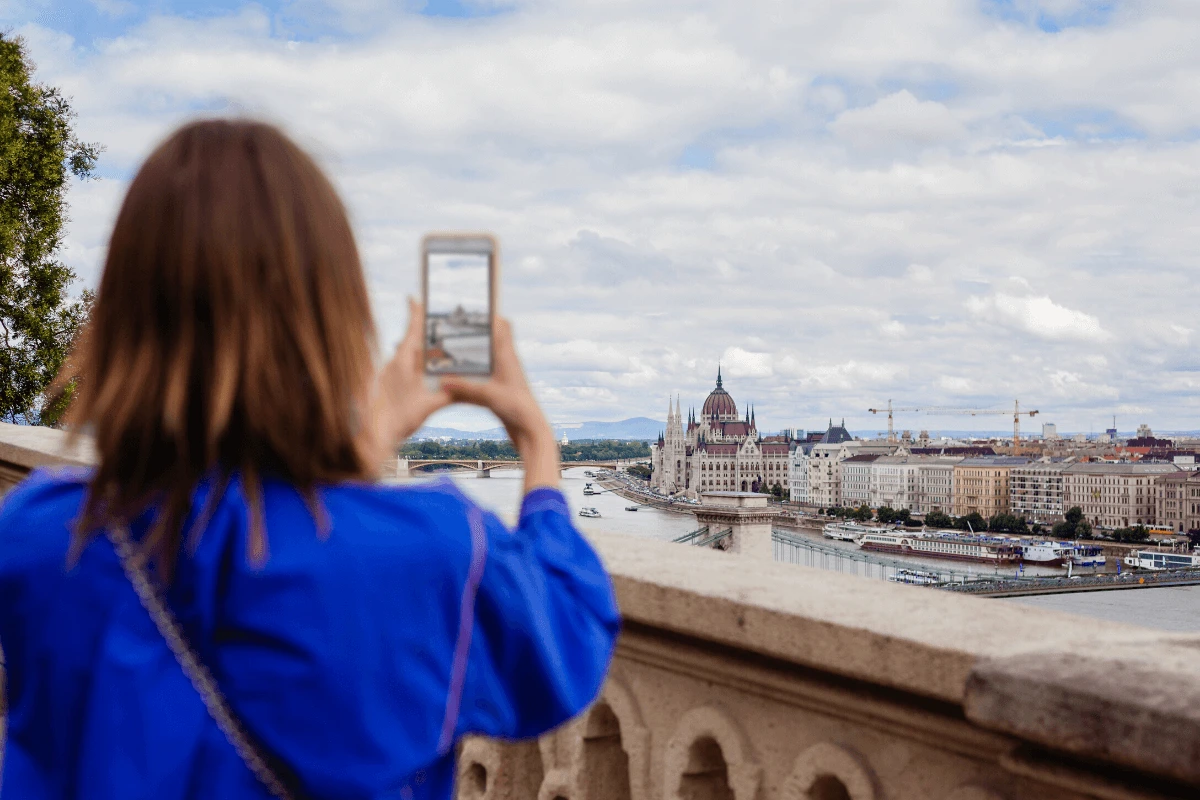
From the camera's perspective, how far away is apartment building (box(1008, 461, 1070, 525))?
98312 mm

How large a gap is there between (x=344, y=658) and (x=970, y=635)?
893mm

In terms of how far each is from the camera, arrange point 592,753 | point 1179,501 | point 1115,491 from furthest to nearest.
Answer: point 1115,491, point 1179,501, point 592,753

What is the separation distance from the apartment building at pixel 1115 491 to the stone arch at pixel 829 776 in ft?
320

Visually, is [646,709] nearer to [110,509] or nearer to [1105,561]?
[110,509]

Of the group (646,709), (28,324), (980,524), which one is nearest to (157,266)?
(646,709)

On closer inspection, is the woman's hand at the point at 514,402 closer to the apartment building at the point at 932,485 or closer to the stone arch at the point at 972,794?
the stone arch at the point at 972,794

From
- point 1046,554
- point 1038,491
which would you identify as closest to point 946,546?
point 1046,554

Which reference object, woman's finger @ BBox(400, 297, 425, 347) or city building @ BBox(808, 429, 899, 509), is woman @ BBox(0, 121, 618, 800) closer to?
woman's finger @ BBox(400, 297, 425, 347)

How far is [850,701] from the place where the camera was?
5.10 feet

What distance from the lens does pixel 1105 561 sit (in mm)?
79250

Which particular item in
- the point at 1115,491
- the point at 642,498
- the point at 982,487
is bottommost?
the point at 642,498

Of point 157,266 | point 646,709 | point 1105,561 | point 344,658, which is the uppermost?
point 157,266

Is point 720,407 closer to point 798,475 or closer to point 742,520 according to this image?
point 798,475

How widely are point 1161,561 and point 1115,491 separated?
68.5ft
